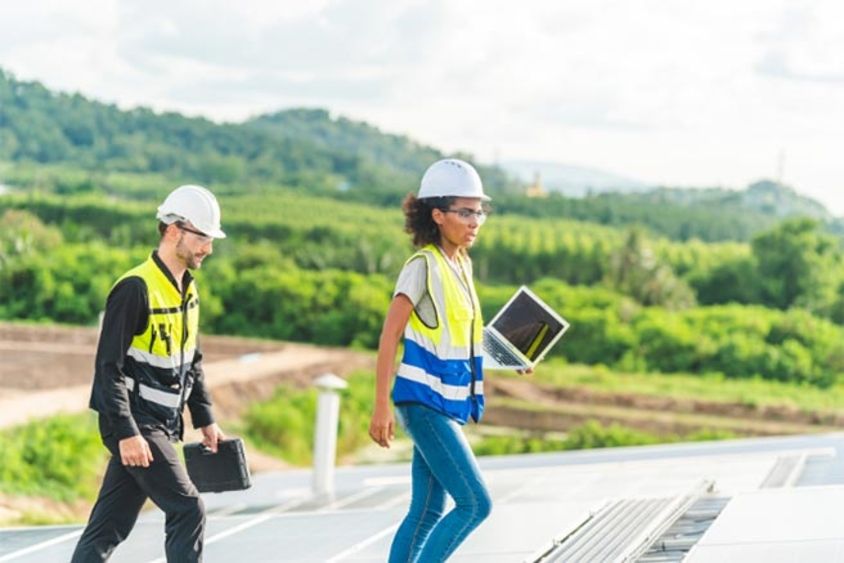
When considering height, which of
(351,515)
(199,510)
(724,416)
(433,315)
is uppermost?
(433,315)

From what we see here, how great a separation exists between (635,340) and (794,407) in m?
5.26

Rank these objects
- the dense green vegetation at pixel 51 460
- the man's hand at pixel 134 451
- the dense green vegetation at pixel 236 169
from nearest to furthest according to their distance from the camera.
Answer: the man's hand at pixel 134 451 → the dense green vegetation at pixel 51 460 → the dense green vegetation at pixel 236 169

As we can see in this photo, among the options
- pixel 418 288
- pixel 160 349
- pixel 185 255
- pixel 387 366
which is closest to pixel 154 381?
pixel 160 349

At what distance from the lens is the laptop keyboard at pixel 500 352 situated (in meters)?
5.33

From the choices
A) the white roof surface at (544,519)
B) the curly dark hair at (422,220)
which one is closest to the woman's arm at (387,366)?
the curly dark hair at (422,220)

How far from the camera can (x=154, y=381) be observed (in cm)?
490

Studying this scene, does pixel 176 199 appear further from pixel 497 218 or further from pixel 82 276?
pixel 497 218

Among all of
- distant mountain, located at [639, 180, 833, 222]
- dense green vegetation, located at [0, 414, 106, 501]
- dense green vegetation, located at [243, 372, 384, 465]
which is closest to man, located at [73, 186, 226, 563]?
dense green vegetation, located at [0, 414, 106, 501]

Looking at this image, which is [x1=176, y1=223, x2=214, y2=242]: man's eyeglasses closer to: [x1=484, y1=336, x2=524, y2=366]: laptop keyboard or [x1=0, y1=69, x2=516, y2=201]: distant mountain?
[x1=484, y1=336, x2=524, y2=366]: laptop keyboard

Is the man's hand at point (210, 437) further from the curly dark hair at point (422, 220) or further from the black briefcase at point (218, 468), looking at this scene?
the curly dark hair at point (422, 220)

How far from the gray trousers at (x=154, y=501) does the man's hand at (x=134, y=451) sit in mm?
72

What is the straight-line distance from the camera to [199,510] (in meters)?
4.88

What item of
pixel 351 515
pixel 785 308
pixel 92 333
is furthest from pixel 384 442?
pixel 785 308

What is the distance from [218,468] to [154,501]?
1.14ft
